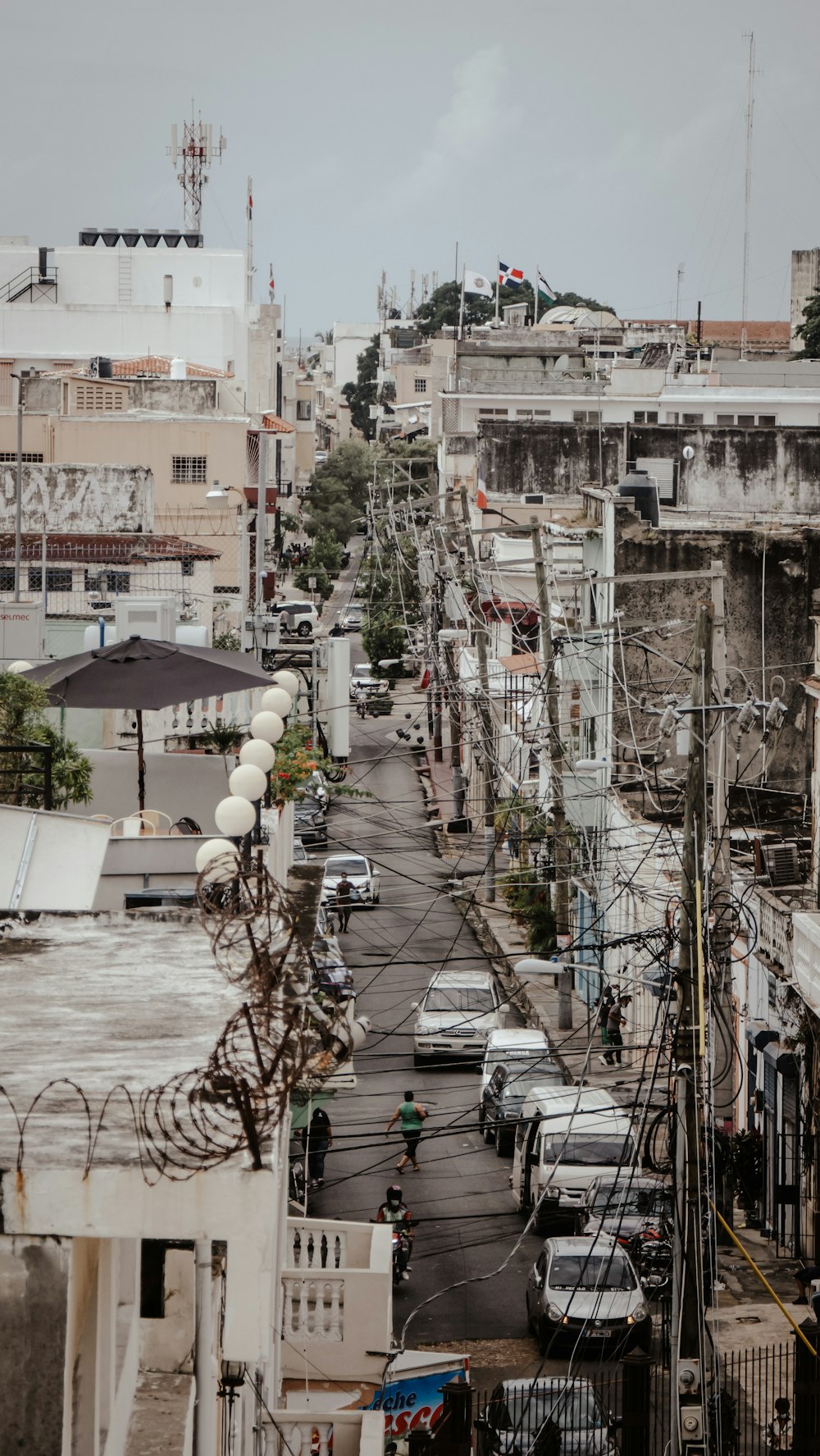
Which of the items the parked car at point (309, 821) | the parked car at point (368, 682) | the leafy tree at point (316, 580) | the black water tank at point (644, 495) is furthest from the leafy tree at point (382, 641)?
the black water tank at point (644, 495)

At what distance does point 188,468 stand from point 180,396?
5174mm

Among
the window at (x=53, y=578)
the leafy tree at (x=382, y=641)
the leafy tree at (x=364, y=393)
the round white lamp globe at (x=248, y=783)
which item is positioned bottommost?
the leafy tree at (x=382, y=641)

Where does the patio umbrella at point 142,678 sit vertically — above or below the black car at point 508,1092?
above

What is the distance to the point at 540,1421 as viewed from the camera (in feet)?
53.1

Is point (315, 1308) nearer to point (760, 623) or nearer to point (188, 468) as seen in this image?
point (760, 623)

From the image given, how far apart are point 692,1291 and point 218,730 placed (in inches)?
477

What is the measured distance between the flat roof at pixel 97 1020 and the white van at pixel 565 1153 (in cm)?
1408

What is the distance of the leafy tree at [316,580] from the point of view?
92875mm

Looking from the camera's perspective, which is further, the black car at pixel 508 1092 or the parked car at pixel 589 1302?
the black car at pixel 508 1092

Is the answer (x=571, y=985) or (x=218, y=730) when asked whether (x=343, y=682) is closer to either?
(x=571, y=985)

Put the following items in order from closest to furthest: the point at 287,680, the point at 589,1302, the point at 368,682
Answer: the point at 287,680, the point at 589,1302, the point at 368,682

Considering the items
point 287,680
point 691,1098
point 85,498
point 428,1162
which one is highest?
point 85,498

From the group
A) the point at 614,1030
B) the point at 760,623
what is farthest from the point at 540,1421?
the point at 760,623

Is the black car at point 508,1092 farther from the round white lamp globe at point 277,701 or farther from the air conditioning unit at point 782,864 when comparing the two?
the round white lamp globe at point 277,701
